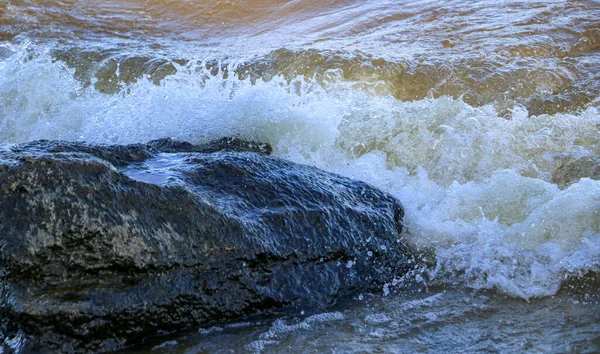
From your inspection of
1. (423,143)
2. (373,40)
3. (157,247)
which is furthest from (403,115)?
(373,40)

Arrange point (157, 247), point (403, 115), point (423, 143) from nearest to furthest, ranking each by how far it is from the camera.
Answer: point (157, 247) → point (423, 143) → point (403, 115)

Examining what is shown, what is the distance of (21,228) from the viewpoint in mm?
2730

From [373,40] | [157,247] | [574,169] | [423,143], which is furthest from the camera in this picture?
[373,40]

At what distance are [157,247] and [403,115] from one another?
2658mm

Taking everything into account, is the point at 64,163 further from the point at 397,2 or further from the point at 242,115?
the point at 397,2

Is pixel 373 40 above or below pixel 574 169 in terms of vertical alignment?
above

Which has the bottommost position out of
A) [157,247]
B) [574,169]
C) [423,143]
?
[574,169]

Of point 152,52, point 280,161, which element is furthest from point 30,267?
point 152,52

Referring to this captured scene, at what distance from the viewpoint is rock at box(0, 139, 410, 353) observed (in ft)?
8.89

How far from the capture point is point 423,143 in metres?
4.79

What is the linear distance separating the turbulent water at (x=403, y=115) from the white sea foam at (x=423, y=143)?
0.04ft

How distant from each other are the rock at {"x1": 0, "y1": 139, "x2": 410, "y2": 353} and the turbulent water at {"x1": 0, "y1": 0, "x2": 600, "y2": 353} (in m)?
0.14

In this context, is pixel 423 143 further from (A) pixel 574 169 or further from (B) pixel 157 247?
(B) pixel 157 247

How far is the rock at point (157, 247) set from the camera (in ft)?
8.89
